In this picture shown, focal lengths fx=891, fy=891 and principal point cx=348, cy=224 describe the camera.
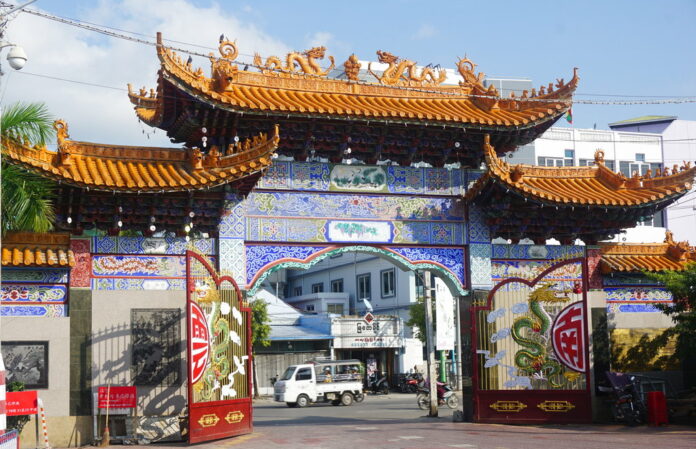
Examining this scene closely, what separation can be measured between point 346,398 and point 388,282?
49.2 ft

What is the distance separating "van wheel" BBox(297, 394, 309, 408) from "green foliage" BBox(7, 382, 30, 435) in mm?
18063

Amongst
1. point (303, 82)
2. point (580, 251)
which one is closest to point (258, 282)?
point (303, 82)

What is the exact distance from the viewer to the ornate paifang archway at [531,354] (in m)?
17.8

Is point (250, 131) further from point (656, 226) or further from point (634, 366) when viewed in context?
point (656, 226)

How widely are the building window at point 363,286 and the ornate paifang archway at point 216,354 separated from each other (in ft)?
107

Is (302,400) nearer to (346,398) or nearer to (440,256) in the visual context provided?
(346,398)

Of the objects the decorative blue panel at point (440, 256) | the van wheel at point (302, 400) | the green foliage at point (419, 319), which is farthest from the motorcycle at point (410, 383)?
the decorative blue panel at point (440, 256)

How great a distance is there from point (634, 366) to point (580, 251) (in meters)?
2.71

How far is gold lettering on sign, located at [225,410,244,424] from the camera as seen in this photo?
16136mm

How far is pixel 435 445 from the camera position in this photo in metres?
14.7

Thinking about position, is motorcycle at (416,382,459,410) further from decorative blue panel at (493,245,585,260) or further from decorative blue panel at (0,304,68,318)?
decorative blue panel at (0,304,68,318)

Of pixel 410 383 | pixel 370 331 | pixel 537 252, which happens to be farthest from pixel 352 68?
pixel 370 331

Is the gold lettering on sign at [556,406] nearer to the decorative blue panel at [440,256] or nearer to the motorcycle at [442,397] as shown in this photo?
the decorative blue panel at [440,256]

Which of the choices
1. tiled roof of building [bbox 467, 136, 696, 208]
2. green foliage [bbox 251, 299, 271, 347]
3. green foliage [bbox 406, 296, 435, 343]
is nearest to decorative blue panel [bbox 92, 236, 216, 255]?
tiled roof of building [bbox 467, 136, 696, 208]
